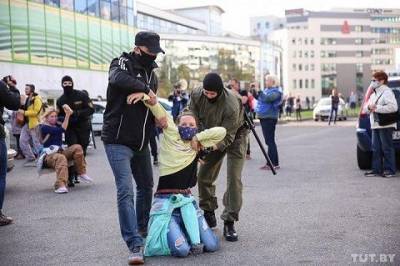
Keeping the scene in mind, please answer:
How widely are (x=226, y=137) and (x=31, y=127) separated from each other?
981cm

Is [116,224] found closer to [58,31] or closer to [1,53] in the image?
[1,53]

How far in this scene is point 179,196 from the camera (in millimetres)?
5395

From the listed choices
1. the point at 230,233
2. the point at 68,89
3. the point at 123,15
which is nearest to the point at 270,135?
the point at 68,89

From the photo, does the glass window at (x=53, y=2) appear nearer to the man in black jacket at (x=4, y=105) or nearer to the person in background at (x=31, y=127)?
the person in background at (x=31, y=127)

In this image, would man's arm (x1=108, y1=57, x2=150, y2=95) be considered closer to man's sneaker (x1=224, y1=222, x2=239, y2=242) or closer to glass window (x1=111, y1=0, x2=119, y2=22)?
man's sneaker (x1=224, y1=222, x2=239, y2=242)

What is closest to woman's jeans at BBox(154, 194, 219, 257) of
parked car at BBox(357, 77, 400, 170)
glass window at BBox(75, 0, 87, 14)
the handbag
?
the handbag

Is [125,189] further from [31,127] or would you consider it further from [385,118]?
[31,127]

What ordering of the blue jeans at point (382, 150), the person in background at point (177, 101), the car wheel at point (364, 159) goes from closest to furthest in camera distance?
the blue jeans at point (382, 150), the car wheel at point (364, 159), the person in background at point (177, 101)

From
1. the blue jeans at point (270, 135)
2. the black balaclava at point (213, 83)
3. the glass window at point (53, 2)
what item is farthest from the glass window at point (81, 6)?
the black balaclava at point (213, 83)

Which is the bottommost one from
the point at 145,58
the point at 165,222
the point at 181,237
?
the point at 181,237

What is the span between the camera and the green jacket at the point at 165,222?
5207 mm

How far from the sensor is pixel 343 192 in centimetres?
852

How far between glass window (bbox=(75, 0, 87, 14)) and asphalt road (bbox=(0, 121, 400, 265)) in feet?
104

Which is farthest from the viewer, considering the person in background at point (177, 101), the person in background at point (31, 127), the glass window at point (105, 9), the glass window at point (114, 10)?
the glass window at point (114, 10)
